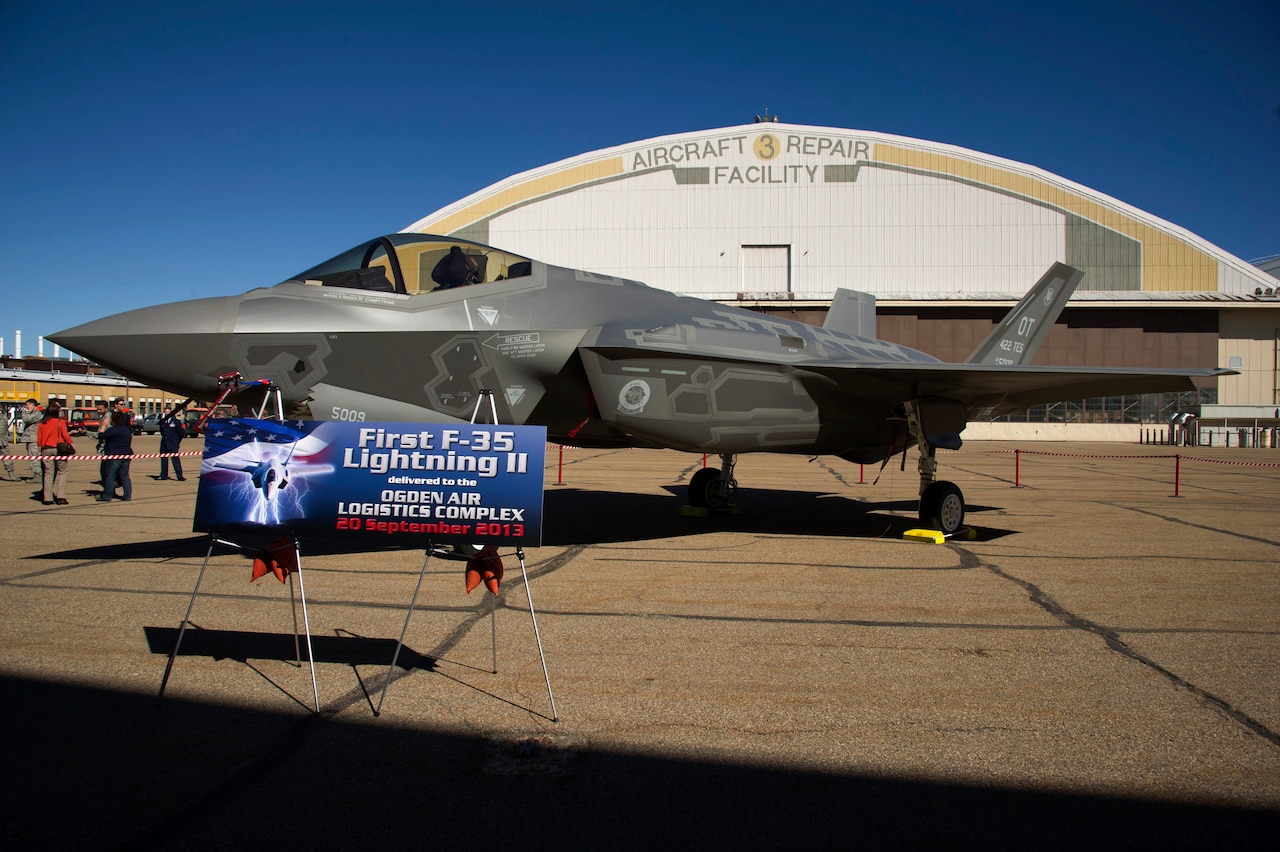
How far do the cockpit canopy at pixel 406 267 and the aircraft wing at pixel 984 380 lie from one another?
3.82 m

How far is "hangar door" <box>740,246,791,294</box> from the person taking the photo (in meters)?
39.4

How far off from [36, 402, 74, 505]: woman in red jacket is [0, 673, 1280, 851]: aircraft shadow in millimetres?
10691

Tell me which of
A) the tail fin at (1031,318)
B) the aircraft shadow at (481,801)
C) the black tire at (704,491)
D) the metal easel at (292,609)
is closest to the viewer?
the aircraft shadow at (481,801)

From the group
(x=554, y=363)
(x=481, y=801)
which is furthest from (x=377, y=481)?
(x=554, y=363)

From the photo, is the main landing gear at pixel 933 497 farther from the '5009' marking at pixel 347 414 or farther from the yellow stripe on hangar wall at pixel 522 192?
the yellow stripe on hangar wall at pixel 522 192

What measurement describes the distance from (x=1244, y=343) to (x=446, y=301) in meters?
46.3

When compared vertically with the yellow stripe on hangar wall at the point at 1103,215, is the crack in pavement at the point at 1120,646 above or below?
below

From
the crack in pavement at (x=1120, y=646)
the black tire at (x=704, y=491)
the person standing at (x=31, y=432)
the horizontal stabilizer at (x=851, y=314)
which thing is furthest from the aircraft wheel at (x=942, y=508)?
the person standing at (x=31, y=432)

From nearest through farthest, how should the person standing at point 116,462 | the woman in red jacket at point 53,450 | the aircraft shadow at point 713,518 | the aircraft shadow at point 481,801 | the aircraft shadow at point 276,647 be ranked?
the aircraft shadow at point 481,801
the aircraft shadow at point 276,647
the aircraft shadow at point 713,518
the woman in red jacket at point 53,450
the person standing at point 116,462

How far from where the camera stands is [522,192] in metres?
40.3

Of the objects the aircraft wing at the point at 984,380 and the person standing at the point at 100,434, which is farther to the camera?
the person standing at the point at 100,434

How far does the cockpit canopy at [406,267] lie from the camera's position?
6750 millimetres

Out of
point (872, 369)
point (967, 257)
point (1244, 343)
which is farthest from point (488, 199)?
point (1244, 343)

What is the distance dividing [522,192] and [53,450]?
30468 millimetres
